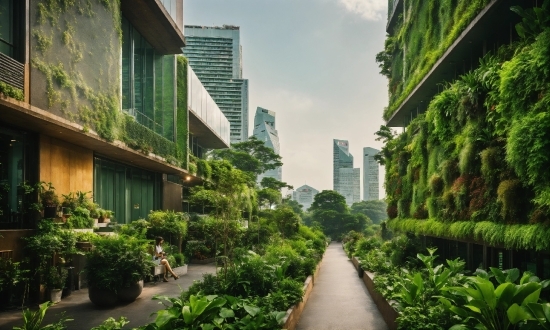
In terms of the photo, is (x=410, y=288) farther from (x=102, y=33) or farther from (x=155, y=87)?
(x=155, y=87)

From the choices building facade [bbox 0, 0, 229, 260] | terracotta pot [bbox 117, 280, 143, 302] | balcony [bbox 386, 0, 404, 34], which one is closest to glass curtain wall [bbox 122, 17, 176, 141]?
building facade [bbox 0, 0, 229, 260]

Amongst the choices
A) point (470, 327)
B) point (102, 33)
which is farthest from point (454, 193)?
point (102, 33)

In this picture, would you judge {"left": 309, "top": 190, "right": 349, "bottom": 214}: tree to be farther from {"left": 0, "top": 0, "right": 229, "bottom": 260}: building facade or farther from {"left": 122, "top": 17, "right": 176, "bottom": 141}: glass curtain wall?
{"left": 122, "top": 17, "right": 176, "bottom": 141}: glass curtain wall

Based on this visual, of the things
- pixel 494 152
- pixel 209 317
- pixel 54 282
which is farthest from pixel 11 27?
pixel 494 152

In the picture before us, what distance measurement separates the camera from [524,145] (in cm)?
729

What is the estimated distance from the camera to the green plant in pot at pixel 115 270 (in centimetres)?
1116

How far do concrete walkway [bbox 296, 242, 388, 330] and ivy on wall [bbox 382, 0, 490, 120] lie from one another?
8.18m

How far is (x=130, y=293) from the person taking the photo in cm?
1173

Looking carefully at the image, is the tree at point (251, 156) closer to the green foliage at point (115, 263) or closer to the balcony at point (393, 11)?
the balcony at point (393, 11)

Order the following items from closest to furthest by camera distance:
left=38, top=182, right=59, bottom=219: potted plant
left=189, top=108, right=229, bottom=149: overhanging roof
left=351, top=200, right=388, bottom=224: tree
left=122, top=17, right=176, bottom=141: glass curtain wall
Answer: left=38, top=182, right=59, bottom=219: potted plant
left=122, top=17, right=176, bottom=141: glass curtain wall
left=189, top=108, right=229, bottom=149: overhanging roof
left=351, top=200, right=388, bottom=224: tree

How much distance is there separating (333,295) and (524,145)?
8880 mm

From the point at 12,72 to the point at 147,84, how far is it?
1295 cm

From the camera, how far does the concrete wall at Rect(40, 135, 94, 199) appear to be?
13945 mm

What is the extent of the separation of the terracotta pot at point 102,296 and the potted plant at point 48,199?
3219mm
